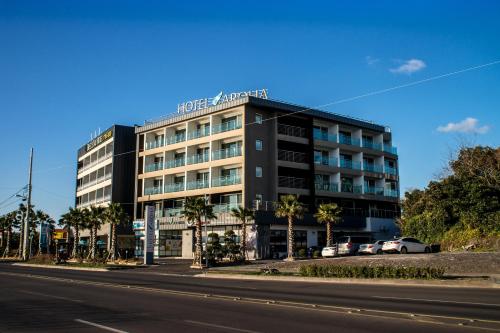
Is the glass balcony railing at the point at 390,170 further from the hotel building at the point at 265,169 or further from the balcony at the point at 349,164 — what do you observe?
the balcony at the point at 349,164

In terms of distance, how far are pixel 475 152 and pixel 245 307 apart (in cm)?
4085

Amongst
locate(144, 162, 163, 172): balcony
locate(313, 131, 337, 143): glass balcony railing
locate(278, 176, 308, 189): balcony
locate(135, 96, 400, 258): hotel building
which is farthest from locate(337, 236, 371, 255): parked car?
locate(144, 162, 163, 172): balcony

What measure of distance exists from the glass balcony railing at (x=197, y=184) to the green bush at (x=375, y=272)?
30.8 meters

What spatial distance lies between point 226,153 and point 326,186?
13.0 m

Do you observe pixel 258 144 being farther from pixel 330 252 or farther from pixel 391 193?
pixel 391 193

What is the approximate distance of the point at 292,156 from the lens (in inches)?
2325

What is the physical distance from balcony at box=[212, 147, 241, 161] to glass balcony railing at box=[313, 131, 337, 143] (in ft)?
35.3

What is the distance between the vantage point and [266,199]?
5581 cm

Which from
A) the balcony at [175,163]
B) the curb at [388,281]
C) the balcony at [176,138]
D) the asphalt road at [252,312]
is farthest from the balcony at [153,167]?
the asphalt road at [252,312]

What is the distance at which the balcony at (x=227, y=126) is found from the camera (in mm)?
56875

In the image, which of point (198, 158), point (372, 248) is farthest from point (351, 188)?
point (372, 248)

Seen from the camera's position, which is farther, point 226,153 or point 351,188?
point 351,188

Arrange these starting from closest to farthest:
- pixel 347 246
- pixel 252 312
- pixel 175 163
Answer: pixel 252 312
pixel 347 246
pixel 175 163

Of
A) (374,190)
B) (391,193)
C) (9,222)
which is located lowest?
(9,222)
